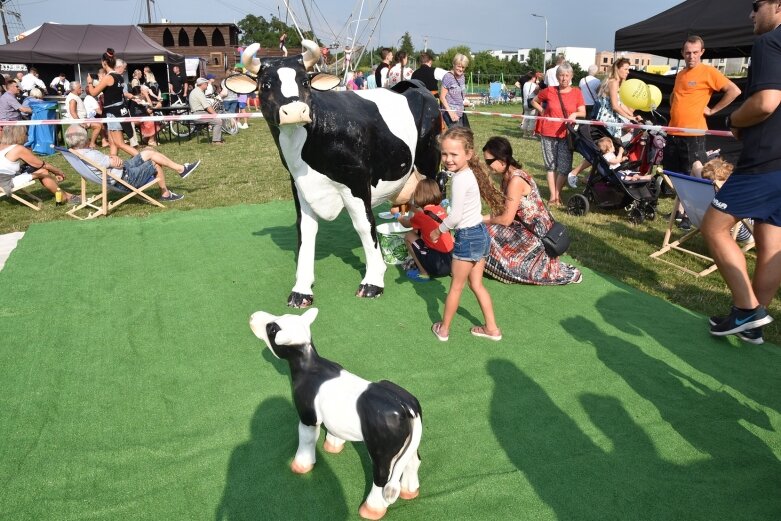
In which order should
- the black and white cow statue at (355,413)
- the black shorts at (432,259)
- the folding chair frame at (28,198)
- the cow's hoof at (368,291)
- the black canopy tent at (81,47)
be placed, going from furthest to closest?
the black canopy tent at (81,47) < the folding chair frame at (28,198) < the black shorts at (432,259) < the cow's hoof at (368,291) < the black and white cow statue at (355,413)

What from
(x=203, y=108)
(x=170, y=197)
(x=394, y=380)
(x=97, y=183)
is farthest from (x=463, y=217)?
(x=203, y=108)

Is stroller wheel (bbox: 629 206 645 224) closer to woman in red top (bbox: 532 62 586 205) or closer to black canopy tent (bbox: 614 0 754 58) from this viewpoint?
woman in red top (bbox: 532 62 586 205)

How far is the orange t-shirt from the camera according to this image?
639cm

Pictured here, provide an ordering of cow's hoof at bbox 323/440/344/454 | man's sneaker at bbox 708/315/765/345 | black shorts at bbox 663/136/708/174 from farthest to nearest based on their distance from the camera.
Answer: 1. black shorts at bbox 663/136/708/174
2. man's sneaker at bbox 708/315/765/345
3. cow's hoof at bbox 323/440/344/454

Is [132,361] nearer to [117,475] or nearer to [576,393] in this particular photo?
[117,475]

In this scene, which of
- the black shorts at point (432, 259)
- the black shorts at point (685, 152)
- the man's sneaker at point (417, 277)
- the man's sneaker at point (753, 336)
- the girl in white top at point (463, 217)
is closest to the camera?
the girl in white top at point (463, 217)

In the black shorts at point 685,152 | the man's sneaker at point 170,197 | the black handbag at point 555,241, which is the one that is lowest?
the man's sneaker at point 170,197

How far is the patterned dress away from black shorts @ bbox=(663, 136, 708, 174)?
3.11 metres

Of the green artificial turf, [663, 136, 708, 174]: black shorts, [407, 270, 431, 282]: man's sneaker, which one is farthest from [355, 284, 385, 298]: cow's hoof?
[663, 136, 708, 174]: black shorts

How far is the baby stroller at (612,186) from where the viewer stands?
7172 millimetres

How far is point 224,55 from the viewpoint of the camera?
37625 millimetres

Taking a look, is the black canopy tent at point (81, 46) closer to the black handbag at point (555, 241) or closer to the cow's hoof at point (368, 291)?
the cow's hoof at point (368, 291)

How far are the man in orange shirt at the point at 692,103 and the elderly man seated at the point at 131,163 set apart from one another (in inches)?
254

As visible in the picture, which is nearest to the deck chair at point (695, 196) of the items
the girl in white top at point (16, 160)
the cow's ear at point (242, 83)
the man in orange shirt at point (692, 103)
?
the man in orange shirt at point (692, 103)
